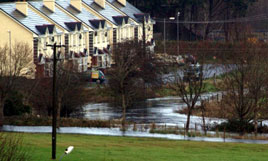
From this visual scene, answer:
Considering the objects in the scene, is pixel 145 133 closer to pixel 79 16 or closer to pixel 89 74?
pixel 89 74

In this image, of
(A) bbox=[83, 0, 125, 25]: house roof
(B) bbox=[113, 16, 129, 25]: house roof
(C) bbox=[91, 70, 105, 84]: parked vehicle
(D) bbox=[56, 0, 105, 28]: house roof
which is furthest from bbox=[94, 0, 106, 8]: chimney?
(C) bbox=[91, 70, 105, 84]: parked vehicle

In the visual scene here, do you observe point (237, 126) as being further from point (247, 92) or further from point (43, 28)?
point (43, 28)

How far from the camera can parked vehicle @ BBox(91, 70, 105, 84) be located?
7170 centimetres

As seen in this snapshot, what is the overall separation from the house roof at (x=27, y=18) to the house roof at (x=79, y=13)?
7218 mm

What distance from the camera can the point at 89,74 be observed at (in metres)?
72.6

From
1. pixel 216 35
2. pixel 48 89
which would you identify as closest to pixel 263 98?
pixel 48 89

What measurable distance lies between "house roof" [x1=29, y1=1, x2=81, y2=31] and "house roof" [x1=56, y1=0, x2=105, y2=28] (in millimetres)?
2002

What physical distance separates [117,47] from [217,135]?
98.1ft

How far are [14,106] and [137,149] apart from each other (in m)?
17.8

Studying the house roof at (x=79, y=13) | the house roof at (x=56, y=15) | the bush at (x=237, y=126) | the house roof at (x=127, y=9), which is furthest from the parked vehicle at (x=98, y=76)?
the bush at (x=237, y=126)

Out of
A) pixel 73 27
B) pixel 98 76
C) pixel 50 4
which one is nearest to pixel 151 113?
pixel 98 76

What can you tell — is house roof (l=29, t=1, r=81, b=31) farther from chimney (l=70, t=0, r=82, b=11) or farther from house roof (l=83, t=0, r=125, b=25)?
house roof (l=83, t=0, r=125, b=25)

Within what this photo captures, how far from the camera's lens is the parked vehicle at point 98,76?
7170cm

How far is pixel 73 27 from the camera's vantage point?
79.2m
